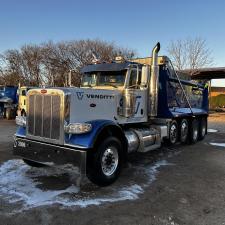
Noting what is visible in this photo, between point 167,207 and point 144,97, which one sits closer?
point 167,207

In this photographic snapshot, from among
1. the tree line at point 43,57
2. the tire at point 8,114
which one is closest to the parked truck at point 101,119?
the tire at point 8,114

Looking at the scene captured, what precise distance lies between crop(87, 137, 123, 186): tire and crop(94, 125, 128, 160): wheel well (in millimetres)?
104

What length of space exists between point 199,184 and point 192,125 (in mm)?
5378

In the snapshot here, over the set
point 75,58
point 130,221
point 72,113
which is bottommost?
point 130,221

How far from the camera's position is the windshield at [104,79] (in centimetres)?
810

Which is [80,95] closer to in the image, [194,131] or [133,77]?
[133,77]

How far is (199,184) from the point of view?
6586mm

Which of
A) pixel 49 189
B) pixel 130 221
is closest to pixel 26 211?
pixel 49 189

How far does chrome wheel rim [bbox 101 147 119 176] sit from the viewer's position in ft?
21.0

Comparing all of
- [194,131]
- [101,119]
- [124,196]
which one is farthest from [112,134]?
[194,131]

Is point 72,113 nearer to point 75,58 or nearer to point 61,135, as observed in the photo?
point 61,135

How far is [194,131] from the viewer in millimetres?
12062

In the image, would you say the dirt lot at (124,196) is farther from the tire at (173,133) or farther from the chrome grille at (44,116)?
the tire at (173,133)

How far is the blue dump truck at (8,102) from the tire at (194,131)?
1496 cm
